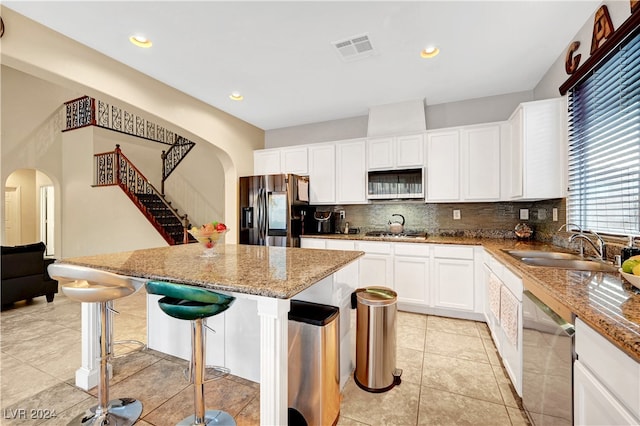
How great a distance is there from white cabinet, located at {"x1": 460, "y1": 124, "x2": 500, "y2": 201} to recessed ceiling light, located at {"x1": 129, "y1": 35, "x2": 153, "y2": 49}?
11.7 feet

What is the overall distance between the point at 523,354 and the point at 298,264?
4.88ft

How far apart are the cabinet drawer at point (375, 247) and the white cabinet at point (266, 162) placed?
193 cm

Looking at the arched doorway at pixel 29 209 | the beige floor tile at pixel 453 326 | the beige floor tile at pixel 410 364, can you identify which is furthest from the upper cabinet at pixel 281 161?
the arched doorway at pixel 29 209

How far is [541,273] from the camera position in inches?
59.7

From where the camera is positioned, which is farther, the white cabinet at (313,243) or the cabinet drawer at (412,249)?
the white cabinet at (313,243)

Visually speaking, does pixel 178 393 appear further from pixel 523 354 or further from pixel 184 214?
pixel 184 214

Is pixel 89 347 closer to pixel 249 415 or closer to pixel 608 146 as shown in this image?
pixel 249 415

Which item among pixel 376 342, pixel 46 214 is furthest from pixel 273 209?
pixel 46 214

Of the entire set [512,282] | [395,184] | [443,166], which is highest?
[443,166]

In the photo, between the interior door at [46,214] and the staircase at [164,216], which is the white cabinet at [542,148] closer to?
the staircase at [164,216]

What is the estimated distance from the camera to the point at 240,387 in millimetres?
1978

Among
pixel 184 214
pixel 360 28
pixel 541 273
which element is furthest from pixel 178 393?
pixel 184 214

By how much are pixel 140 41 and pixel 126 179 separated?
5.01 metres

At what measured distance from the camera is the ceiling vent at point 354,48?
2.40 meters
